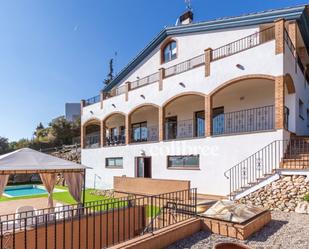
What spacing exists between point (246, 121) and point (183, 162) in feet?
13.4

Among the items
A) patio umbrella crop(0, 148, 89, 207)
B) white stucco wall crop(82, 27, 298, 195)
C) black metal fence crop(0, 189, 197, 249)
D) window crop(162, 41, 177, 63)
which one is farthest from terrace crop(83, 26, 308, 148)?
patio umbrella crop(0, 148, 89, 207)

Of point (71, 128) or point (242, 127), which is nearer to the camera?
point (242, 127)

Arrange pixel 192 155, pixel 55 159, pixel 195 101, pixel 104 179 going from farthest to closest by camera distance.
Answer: pixel 104 179
pixel 195 101
pixel 192 155
pixel 55 159

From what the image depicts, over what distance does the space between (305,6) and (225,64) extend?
499cm

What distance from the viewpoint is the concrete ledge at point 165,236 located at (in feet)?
17.1

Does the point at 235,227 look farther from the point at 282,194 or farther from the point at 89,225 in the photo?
the point at 89,225

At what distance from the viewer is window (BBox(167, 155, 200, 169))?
1374 centimetres

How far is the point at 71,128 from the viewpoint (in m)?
38.1

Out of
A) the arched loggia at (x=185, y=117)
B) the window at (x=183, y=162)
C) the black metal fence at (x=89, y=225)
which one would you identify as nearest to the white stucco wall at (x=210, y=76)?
the arched loggia at (x=185, y=117)

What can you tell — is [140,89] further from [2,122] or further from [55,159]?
[2,122]

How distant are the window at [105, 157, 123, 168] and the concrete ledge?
13.1 metres

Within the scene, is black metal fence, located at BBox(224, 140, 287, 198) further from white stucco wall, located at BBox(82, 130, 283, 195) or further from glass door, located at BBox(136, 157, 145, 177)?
glass door, located at BBox(136, 157, 145, 177)

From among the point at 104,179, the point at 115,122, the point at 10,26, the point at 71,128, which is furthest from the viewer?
the point at 71,128

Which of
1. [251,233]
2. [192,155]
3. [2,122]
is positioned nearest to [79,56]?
[192,155]
